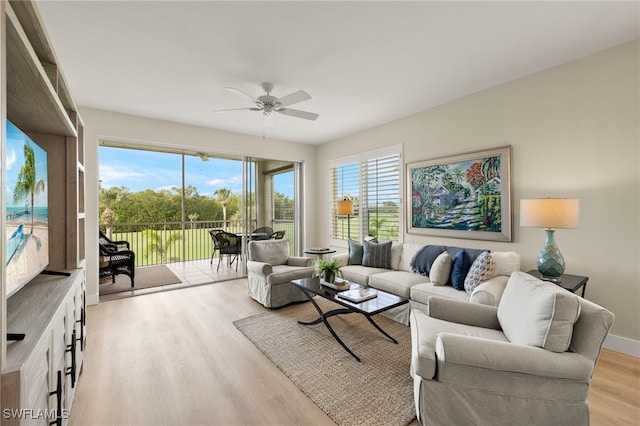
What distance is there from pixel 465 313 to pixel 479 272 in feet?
2.72

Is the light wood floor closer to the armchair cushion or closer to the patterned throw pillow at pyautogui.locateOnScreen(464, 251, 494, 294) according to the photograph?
the armchair cushion

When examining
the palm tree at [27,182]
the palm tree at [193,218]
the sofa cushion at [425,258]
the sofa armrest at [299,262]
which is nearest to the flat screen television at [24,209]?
the palm tree at [27,182]

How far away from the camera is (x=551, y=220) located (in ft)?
7.90

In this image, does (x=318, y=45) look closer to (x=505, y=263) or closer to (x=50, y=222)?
(x=50, y=222)

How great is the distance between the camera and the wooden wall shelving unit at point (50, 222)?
0.91 metres

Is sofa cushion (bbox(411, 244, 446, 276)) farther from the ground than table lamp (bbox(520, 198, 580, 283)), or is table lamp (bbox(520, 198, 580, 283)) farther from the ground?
table lamp (bbox(520, 198, 580, 283))

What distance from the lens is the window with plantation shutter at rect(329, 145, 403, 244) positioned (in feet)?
14.9

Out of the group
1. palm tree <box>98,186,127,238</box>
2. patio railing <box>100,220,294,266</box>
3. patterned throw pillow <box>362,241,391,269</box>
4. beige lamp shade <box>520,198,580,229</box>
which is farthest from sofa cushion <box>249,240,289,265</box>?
palm tree <box>98,186,127,238</box>

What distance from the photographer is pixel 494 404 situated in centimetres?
155

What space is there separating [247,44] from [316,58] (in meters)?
0.63

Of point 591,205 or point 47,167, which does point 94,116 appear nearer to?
point 47,167

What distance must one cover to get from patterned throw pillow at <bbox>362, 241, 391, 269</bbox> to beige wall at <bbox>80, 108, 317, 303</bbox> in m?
2.77

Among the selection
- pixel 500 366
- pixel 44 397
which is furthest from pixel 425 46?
pixel 44 397

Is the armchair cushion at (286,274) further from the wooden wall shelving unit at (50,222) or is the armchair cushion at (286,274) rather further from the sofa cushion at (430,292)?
the wooden wall shelving unit at (50,222)
